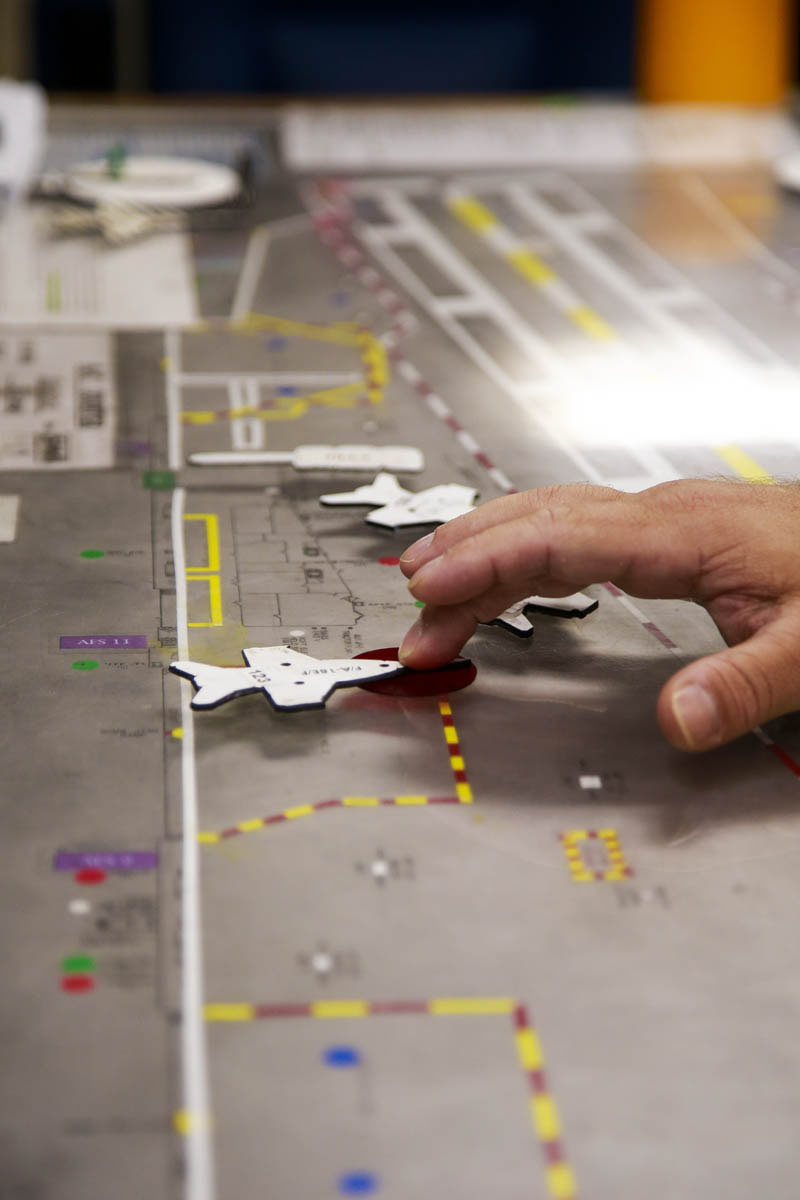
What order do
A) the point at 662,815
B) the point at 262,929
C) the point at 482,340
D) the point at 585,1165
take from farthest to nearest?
the point at 482,340, the point at 662,815, the point at 262,929, the point at 585,1165

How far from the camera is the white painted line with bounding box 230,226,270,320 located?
179cm

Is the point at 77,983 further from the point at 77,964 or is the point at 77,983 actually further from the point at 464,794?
the point at 464,794

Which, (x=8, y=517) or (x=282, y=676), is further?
(x=8, y=517)

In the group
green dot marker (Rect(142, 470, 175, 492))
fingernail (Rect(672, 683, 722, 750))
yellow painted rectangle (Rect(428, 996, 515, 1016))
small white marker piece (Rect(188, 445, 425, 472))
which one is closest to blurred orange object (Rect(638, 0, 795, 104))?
small white marker piece (Rect(188, 445, 425, 472))

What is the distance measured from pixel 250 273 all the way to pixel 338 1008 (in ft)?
4.31

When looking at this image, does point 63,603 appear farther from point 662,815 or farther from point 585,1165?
point 585,1165

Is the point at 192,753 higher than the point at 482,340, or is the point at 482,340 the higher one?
the point at 482,340

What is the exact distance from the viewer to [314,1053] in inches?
28.6

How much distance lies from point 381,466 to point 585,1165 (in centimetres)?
81

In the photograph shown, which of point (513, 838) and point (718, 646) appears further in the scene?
point (718, 646)

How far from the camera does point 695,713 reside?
0.91 meters

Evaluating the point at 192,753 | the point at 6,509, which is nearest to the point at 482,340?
the point at 6,509

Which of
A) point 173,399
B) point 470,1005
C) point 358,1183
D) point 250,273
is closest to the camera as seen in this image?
point 358,1183

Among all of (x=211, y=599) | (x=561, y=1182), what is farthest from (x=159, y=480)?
(x=561, y=1182)
